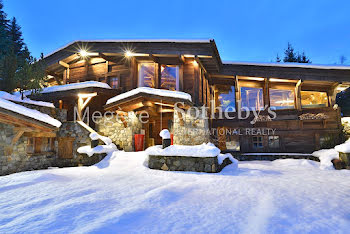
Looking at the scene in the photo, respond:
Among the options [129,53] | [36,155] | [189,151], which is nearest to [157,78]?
[129,53]

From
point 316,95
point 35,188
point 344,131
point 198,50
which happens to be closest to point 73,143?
point 35,188

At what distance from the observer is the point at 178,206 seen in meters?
3.86

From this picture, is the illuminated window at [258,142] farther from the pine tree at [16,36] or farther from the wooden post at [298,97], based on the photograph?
the pine tree at [16,36]

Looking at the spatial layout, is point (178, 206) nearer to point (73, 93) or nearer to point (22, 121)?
point (22, 121)

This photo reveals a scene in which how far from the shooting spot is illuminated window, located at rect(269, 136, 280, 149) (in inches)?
499

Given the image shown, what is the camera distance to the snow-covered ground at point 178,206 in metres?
2.98

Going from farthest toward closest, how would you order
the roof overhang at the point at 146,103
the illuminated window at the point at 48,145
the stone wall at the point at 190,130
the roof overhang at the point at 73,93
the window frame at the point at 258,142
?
the roof overhang at the point at 73,93 < the window frame at the point at 258,142 < the stone wall at the point at 190,130 < the illuminated window at the point at 48,145 < the roof overhang at the point at 146,103

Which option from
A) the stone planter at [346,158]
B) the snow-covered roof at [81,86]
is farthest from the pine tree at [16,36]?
the stone planter at [346,158]

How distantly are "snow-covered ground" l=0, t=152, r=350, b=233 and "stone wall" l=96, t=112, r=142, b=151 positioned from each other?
6063mm

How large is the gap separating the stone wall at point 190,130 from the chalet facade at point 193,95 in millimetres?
58

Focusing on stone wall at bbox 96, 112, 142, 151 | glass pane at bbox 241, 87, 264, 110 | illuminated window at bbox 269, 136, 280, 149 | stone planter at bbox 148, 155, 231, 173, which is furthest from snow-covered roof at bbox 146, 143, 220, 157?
glass pane at bbox 241, 87, 264, 110

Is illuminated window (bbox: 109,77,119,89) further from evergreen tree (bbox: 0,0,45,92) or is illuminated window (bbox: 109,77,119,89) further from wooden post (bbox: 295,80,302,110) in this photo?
wooden post (bbox: 295,80,302,110)

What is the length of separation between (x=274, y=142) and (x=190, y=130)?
5.58 m

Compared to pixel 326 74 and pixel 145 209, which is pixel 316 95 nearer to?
pixel 326 74
